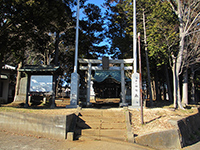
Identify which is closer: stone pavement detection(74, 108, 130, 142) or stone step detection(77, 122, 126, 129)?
stone pavement detection(74, 108, 130, 142)

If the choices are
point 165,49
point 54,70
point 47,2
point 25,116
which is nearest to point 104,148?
point 25,116

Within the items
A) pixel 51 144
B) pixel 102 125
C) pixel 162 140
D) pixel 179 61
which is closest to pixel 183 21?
pixel 179 61

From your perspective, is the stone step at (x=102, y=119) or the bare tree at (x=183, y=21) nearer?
the stone step at (x=102, y=119)

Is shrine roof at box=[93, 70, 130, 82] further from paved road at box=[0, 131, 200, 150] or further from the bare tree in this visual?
paved road at box=[0, 131, 200, 150]

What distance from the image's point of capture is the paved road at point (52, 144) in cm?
583

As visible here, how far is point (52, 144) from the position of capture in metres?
6.20

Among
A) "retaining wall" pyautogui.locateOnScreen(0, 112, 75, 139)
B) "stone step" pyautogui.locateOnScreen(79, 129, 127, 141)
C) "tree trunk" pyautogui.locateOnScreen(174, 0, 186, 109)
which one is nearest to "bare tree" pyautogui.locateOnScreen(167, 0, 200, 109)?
"tree trunk" pyautogui.locateOnScreen(174, 0, 186, 109)

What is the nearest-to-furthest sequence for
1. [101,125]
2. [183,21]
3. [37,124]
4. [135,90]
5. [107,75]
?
[37,124] → [101,125] → [135,90] → [183,21] → [107,75]

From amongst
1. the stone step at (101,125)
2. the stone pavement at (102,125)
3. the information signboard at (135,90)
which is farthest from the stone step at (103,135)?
the information signboard at (135,90)

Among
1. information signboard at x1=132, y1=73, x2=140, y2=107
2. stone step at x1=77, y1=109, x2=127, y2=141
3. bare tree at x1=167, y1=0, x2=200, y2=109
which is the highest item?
bare tree at x1=167, y1=0, x2=200, y2=109

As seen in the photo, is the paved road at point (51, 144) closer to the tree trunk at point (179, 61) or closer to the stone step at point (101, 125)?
the stone step at point (101, 125)

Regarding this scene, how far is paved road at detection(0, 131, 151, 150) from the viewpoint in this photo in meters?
5.83

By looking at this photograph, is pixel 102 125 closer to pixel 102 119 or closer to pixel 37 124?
pixel 102 119

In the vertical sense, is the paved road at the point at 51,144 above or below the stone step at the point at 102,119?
below
